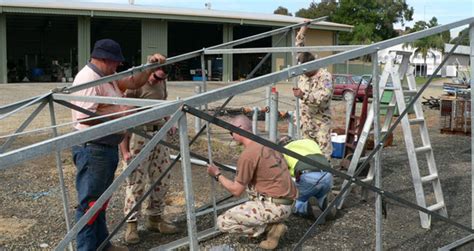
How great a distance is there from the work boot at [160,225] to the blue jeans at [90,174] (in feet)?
3.29

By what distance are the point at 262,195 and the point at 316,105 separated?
216 cm

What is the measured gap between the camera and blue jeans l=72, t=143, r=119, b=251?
3.92 metres

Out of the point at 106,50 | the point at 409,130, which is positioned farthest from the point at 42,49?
the point at 409,130

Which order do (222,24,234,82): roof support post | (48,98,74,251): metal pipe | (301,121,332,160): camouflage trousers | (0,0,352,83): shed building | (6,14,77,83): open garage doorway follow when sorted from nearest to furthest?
(48,98,74,251): metal pipe < (301,121,332,160): camouflage trousers < (0,0,352,83): shed building < (6,14,77,83): open garage doorway < (222,24,234,82): roof support post

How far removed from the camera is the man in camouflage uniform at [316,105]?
20.5 feet

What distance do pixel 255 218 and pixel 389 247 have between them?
131 cm

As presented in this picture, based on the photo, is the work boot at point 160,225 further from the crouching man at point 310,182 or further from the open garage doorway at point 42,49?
the open garage doorway at point 42,49

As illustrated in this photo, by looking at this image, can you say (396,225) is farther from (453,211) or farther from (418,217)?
(453,211)

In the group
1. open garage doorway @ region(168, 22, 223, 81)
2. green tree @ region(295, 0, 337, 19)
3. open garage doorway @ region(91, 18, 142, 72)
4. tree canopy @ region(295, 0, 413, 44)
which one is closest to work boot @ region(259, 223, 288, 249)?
open garage doorway @ region(91, 18, 142, 72)

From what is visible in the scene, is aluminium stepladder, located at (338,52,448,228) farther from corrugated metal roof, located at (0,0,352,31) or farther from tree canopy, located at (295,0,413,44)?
tree canopy, located at (295,0,413,44)

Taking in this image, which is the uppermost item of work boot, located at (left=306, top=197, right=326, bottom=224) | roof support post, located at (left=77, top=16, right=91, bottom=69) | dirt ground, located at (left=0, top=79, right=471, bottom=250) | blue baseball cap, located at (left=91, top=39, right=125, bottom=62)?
roof support post, located at (left=77, top=16, right=91, bottom=69)

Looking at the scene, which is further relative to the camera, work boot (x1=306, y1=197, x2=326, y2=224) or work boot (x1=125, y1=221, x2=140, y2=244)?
work boot (x1=306, y1=197, x2=326, y2=224)

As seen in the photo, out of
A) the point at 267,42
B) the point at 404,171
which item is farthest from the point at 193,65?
the point at 404,171

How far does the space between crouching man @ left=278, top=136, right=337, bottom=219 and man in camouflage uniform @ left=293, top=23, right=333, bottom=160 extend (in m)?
0.86
